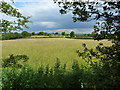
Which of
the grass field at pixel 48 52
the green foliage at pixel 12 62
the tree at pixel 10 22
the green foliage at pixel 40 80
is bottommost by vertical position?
Answer: the grass field at pixel 48 52

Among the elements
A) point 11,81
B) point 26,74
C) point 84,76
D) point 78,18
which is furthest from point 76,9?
point 11,81

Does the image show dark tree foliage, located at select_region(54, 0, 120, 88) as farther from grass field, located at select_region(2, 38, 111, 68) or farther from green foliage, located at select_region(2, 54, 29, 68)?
green foliage, located at select_region(2, 54, 29, 68)

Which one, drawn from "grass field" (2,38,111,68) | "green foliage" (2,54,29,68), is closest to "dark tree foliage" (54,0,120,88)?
"grass field" (2,38,111,68)

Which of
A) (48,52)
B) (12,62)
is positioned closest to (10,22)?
(12,62)

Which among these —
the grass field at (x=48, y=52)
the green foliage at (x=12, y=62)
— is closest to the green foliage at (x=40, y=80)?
the green foliage at (x=12, y=62)

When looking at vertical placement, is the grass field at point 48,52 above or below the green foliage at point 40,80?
below

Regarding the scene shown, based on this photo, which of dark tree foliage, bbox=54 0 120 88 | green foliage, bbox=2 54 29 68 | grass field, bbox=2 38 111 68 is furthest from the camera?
grass field, bbox=2 38 111 68

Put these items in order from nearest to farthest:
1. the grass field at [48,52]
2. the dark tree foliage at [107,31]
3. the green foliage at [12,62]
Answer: the dark tree foliage at [107,31]
the green foliage at [12,62]
the grass field at [48,52]

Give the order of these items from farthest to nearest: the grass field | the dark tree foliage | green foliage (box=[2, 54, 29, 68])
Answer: the grass field → green foliage (box=[2, 54, 29, 68]) → the dark tree foliage

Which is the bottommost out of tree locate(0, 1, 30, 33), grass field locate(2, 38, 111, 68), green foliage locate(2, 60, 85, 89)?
grass field locate(2, 38, 111, 68)

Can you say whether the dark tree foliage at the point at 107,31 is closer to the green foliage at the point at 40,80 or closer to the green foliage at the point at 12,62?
the green foliage at the point at 40,80

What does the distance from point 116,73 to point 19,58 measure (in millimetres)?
3414

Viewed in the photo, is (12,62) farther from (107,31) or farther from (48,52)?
(48,52)

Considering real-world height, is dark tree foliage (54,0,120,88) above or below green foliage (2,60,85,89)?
above
